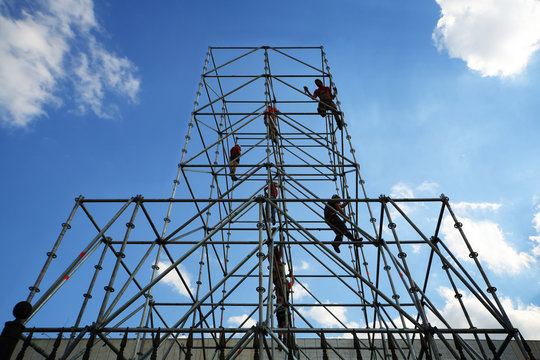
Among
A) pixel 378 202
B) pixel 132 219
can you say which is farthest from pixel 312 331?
pixel 132 219

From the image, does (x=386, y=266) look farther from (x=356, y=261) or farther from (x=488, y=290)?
(x=356, y=261)

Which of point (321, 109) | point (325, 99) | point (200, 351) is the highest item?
point (325, 99)

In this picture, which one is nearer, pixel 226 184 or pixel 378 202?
pixel 378 202

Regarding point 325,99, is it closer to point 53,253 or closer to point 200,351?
point 53,253

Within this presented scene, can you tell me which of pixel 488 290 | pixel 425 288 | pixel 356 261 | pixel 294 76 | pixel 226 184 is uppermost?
pixel 294 76

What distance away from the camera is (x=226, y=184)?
10359 mm

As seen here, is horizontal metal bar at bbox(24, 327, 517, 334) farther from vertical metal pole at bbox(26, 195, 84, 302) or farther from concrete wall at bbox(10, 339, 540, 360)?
concrete wall at bbox(10, 339, 540, 360)

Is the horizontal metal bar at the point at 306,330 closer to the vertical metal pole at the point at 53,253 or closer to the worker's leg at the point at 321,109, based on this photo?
the vertical metal pole at the point at 53,253

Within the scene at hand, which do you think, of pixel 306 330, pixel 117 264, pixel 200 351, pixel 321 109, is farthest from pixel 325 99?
pixel 200 351

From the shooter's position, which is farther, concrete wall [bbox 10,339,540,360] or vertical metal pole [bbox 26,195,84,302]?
concrete wall [bbox 10,339,540,360]

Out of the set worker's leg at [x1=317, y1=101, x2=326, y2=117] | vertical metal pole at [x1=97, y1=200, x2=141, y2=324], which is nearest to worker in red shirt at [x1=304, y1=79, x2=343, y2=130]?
worker's leg at [x1=317, y1=101, x2=326, y2=117]

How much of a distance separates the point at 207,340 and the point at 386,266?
652cm

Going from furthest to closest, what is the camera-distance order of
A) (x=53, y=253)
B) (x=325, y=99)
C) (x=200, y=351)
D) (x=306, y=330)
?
(x=325, y=99) → (x=200, y=351) → (x=53, y=253) → (x=306, y=330)

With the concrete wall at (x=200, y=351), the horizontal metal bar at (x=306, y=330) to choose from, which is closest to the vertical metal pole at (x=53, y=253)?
the horizontal metal bar at (x=306, y=330)
